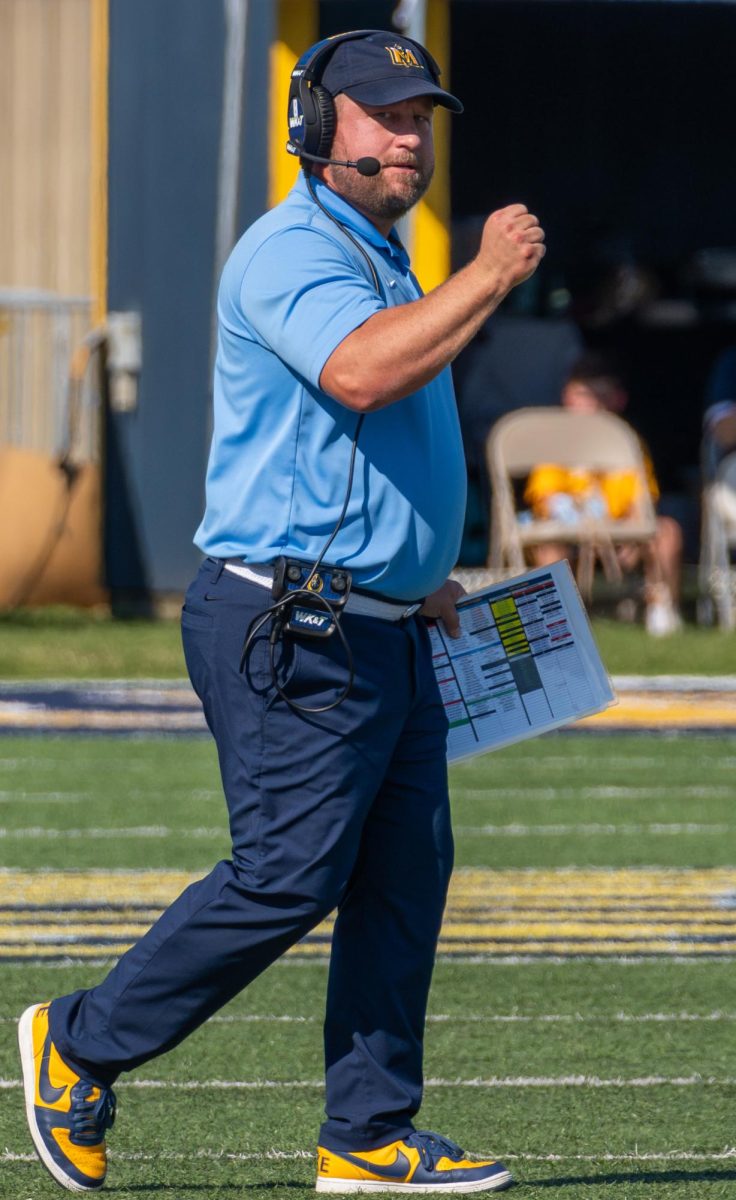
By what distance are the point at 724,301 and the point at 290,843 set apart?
16.8 meters

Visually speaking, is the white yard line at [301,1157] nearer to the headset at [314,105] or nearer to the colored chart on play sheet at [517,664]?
the colored chart on play sheet at [517,664]

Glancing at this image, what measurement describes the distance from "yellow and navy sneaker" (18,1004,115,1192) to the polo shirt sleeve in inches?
50.4

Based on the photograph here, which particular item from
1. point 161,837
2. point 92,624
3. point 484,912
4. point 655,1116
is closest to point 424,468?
point 655,1116

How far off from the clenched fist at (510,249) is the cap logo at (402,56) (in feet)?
1.47

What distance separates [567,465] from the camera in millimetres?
14016

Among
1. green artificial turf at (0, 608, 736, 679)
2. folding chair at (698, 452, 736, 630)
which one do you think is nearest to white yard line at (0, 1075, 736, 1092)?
green artificial turf at (0, 608, 736, 679)

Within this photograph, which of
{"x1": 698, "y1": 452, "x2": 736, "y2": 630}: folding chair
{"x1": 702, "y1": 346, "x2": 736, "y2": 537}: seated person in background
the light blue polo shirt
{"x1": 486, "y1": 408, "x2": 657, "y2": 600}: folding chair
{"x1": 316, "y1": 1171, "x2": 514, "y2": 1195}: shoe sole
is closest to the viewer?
the light blue polo shirt

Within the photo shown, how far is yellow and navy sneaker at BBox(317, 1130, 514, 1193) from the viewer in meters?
4.11

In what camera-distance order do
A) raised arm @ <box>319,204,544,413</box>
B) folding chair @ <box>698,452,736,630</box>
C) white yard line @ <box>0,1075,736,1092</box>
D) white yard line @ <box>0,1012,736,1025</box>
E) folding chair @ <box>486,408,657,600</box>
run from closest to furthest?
1. raised arm @ <box>319,204,544,413</box>
2. white yard line @ <box>0,1075,736,1092</box>
3. white yard line @ <box>0,1012,736,1025</box>
4. folding chair @ <box>486,408,657,600</box>
5. folding chair @ <box>698,452,736,630</box>

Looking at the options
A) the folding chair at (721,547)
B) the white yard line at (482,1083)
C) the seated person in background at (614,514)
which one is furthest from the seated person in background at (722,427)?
the white yard line at (482,1083)

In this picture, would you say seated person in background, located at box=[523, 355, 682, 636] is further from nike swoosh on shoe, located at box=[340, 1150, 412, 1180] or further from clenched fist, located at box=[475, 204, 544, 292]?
clenched fist, located at box=[475, 204, 544, 292]

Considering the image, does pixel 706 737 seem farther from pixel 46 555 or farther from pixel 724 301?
pixel 724 301

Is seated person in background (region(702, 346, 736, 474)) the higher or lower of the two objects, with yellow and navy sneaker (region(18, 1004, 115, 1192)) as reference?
lower

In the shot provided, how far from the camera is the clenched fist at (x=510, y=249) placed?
3738 millimetres
